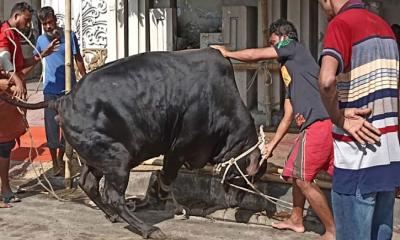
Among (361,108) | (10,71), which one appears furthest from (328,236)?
(10,71)

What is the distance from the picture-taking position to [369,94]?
126 inches

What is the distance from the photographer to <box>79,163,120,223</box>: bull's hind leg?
5.71 m

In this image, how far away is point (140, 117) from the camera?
207 inches

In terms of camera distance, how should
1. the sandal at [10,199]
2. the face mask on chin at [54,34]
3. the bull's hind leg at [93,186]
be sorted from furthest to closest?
1. the face mask on chin at [54,34]
2. the sandal at [10,199]
3. the bull's hind leg at [93,186]

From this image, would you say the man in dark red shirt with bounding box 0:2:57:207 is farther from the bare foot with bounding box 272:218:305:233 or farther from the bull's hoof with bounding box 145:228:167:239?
the bare foot with bounding box 272:218:305:233

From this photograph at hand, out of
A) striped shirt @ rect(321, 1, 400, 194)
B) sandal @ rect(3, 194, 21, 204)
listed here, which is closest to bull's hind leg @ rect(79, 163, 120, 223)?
sandal @ rect(3, 194, 21, 204)

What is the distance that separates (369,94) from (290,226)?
2440 millimetres

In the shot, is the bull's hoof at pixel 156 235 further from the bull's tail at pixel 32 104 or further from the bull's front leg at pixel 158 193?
the bull's tail at pixel 32 104

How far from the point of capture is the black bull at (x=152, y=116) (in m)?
5.23

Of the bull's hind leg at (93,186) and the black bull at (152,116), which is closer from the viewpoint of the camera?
the black bull at (152,116)

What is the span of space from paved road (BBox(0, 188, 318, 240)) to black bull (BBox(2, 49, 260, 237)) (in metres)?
0.24

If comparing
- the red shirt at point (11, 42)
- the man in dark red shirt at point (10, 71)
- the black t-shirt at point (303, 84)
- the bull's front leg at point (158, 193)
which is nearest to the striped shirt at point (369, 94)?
the black t-shirt at point (303, 84)

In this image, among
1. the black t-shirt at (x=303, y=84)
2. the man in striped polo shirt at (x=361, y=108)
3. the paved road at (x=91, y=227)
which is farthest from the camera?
the paved road at (x=91, y=227)

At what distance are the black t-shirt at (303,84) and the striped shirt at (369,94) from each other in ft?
5.40
